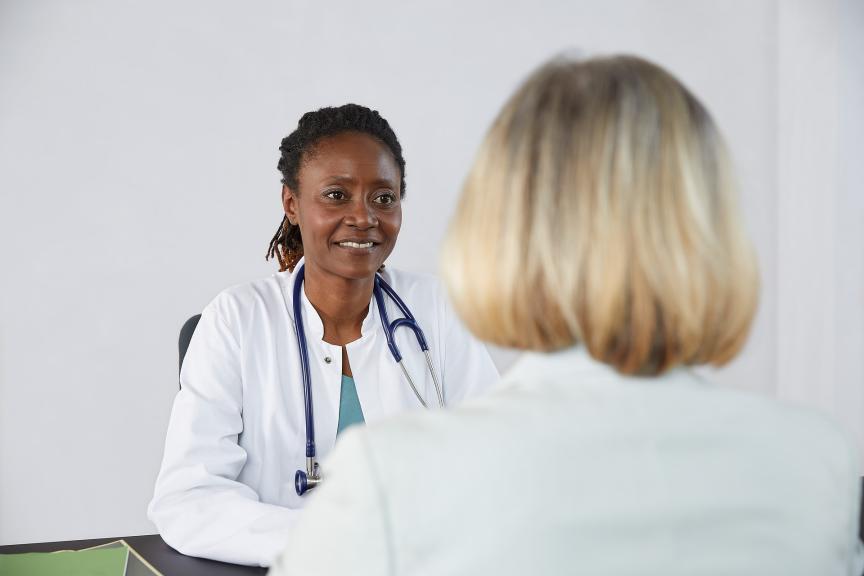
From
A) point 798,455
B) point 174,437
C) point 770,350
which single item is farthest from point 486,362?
point 770,350

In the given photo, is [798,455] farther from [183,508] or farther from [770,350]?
[770,350]

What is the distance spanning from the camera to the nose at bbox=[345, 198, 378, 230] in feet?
5.49

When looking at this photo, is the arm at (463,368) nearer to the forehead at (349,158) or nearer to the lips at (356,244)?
the lips at (356,244)

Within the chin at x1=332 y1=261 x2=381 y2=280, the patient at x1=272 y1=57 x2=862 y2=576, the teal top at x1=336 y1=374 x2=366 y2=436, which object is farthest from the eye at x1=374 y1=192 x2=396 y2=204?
the patient at x1=272 y1=57 x2=862 y2=576

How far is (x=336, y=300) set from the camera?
1.71m

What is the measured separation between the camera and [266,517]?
46.7 inches

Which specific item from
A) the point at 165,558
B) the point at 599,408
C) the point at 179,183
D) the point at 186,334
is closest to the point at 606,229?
the point at 599,408

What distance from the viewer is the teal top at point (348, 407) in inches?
63.1

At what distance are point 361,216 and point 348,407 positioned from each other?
37 centimetres

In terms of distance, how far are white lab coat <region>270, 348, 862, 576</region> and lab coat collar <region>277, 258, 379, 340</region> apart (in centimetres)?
103

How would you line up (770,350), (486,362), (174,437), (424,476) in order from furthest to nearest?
(770,350)
(486,362)
(174,437)
(424,476)

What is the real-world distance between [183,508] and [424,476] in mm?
795

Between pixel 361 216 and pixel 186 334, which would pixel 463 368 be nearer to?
pixel 361 216

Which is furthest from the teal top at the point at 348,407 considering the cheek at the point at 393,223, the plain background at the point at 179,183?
the plain background at the point at 179,183
